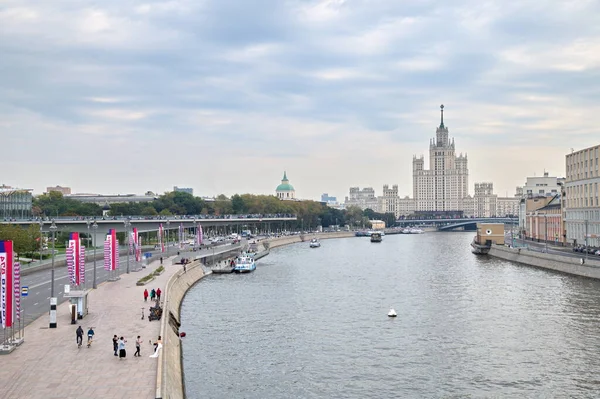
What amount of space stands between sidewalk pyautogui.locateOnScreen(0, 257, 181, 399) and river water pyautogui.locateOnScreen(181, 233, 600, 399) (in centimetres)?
378

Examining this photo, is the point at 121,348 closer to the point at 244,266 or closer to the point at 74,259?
the point at 74,259

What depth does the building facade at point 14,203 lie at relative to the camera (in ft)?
400

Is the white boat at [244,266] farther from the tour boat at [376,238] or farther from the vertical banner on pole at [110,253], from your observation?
the tour boat at [376,238]

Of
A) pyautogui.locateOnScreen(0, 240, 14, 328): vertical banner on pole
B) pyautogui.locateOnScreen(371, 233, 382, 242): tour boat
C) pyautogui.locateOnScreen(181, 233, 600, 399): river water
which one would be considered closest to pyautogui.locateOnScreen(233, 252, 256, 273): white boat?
pyautogui.locateOnScreen(181, 233, 600, 399): river water

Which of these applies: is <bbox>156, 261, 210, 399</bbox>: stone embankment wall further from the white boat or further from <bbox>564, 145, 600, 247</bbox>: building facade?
<bbox>564, 145, 600, 247</bbox>: building facade

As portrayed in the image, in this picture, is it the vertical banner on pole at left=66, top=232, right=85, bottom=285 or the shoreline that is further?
the vertical banner on pole at left=66, top=232, right=85, bottom=285

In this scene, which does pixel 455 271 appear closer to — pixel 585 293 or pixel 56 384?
pixel 585 293

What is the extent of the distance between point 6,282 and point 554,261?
7283 centimetres

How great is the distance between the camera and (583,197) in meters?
106

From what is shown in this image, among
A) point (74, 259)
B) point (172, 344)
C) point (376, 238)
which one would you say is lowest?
point (172, 344)

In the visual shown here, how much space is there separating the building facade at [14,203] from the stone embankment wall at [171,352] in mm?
68007

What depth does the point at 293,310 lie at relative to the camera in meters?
57.6

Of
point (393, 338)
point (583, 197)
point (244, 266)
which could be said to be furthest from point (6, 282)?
point (583, 197)

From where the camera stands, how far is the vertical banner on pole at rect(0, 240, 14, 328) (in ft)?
110
